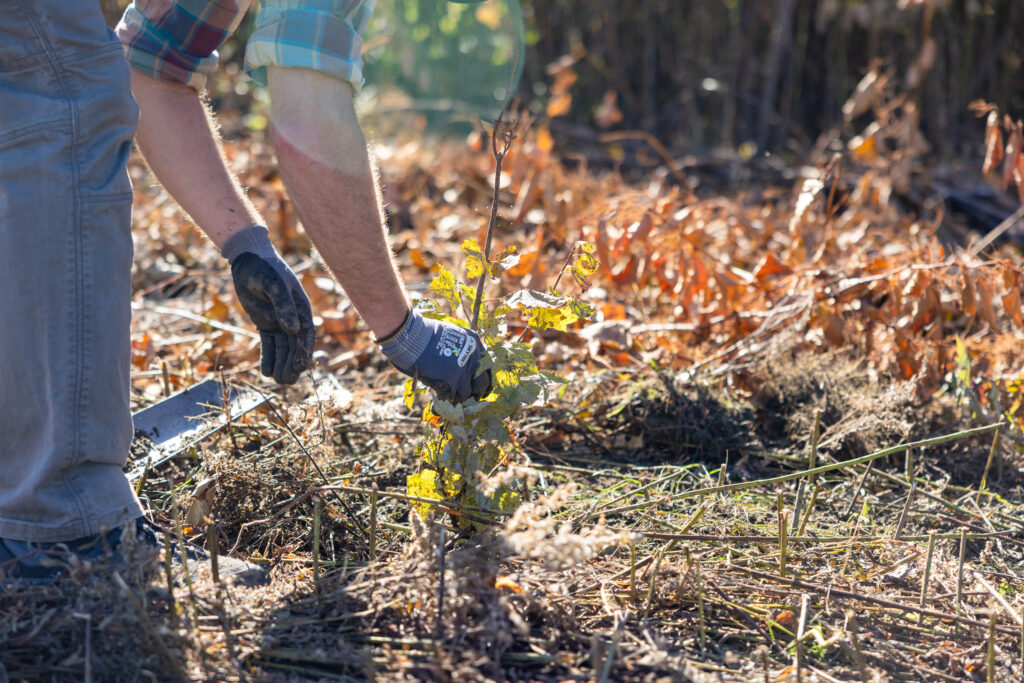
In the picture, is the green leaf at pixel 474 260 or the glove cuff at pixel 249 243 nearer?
the green leaf at pixel 474 260

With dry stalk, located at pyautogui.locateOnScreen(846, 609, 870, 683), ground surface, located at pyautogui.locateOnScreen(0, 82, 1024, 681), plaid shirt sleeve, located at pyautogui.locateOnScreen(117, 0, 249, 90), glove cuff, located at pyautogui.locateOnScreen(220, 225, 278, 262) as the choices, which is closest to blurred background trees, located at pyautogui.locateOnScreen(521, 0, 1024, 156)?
ground surface, located at pyautogui.locateOnScreen(0, 82, 1024, 681)

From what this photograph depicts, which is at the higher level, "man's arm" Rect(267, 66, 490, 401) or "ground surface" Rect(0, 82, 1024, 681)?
"man's arm" Rect(267, 66, 490, 401)

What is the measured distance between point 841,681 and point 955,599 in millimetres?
391

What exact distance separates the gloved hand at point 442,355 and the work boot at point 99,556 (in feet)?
1.45

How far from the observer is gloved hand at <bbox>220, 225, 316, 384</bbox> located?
66.9 inches

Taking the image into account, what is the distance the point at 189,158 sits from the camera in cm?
194

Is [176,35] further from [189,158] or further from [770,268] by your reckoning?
[770,268]

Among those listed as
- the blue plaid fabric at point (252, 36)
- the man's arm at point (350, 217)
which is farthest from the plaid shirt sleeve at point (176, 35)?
the man's arm at point (350, 217)

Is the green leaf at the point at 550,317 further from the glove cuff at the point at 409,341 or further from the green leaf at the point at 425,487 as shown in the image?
the green leaf at the point at 425,487

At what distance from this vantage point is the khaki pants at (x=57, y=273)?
1.42 metres

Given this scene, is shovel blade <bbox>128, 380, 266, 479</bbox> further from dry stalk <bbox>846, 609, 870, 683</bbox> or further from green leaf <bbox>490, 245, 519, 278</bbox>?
dry stalk <bbox>846, 609, 870, 683</bbox>

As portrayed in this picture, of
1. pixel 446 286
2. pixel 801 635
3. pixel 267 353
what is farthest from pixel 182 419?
pixel 801 635

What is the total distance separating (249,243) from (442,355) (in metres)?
0.46

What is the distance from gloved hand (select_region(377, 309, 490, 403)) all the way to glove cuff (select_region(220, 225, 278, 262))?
1.03ft
